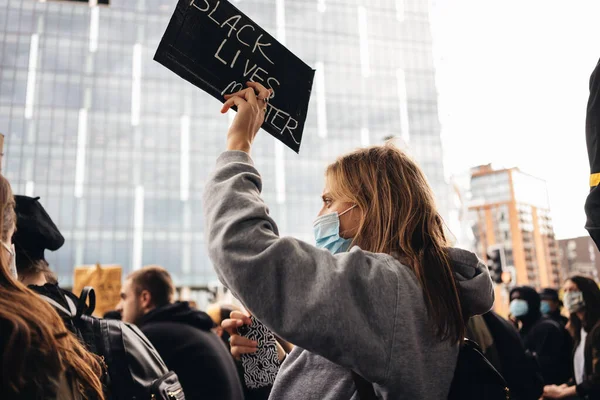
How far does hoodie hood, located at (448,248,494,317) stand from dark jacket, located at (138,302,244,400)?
247 cm

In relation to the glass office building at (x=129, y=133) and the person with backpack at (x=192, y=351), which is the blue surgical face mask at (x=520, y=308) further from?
the glass office building at (x=129, y=133)

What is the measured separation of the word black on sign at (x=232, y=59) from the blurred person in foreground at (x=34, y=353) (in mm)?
800

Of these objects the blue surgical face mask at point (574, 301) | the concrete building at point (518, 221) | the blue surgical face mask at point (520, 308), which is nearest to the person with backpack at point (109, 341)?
the blue surgical face mask at point (574, 301)

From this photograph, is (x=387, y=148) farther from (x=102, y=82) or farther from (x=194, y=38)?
(x=102, y=82)

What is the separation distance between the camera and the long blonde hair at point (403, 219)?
1.77 m

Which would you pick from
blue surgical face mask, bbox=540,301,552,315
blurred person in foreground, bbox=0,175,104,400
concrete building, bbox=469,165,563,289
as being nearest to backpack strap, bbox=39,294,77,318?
blurred person in foreground, bbox=0,175,104,400

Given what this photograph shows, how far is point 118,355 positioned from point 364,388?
1.36 m

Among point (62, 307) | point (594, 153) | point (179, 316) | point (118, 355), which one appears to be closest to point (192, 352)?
point (179, 316)

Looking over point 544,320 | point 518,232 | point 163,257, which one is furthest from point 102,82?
point 518,232

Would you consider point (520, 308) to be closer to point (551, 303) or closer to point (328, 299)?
point (551, 303)

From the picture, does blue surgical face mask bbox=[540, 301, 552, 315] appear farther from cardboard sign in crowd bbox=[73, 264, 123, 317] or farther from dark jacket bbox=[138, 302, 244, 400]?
cardboard sign in crowd bbox=[73, 264, 123, 317]

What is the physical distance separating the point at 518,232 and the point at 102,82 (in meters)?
111

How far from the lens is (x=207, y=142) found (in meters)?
52.6

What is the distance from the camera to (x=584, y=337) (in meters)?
5.29
